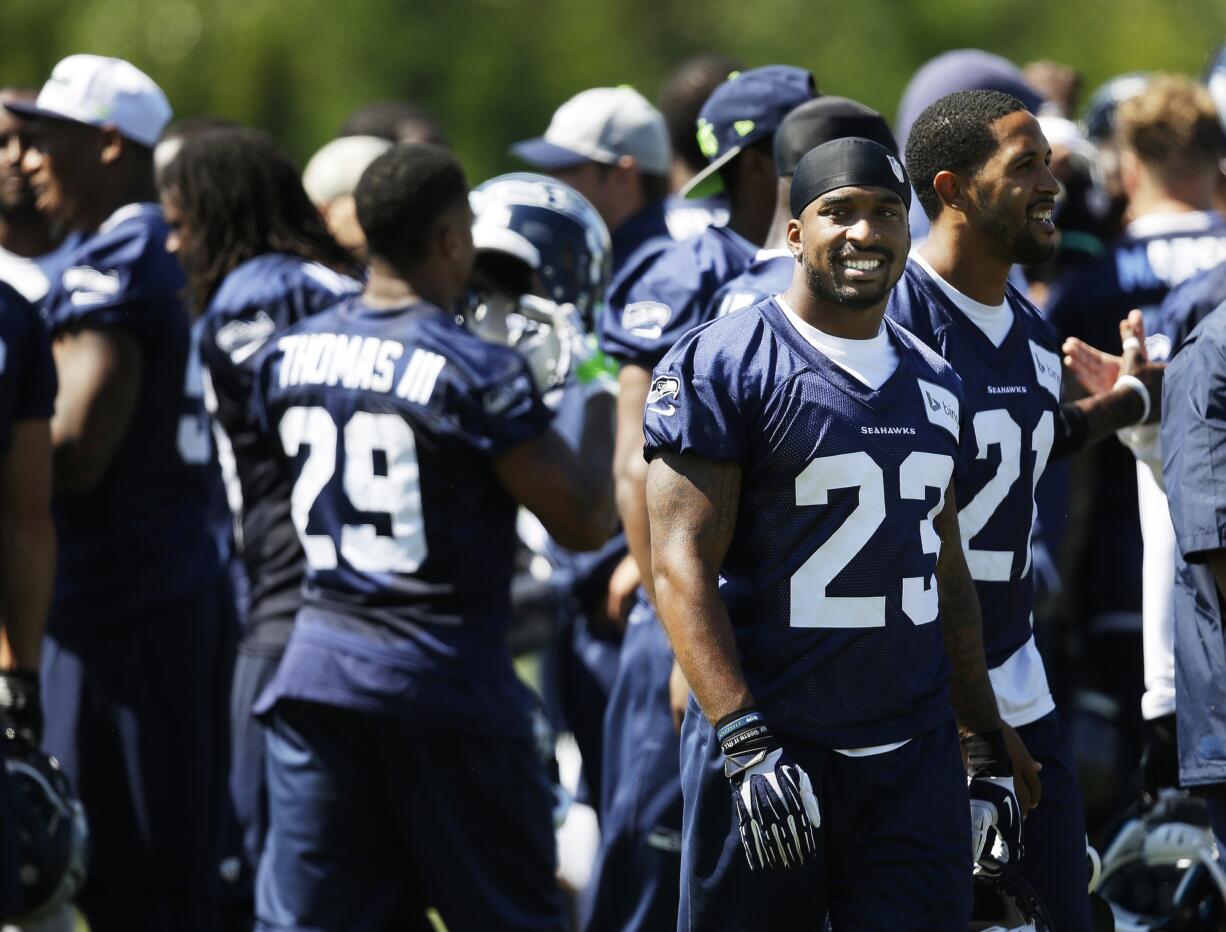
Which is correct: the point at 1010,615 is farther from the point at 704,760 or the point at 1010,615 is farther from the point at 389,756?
the point at 389,756

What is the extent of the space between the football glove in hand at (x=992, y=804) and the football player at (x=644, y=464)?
0.97m

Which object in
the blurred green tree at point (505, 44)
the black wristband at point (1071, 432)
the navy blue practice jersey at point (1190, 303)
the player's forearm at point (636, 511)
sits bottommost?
the player's forearm at point (636, 511)

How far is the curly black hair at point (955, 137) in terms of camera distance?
4.01 metres

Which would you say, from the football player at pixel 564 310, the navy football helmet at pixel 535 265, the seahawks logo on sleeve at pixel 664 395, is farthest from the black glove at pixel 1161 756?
the seahawks logo on sleeve at pixel 664 395

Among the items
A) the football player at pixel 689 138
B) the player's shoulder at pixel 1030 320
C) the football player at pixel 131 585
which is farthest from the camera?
the football player at pixel 689 138

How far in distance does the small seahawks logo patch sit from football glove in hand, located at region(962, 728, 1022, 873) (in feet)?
3.50

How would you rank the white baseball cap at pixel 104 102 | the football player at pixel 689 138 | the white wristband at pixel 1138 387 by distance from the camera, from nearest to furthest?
the white wristband at pixel 1138 387, the white baseball cap at pixel 104 102, the football player at pixel 689 138

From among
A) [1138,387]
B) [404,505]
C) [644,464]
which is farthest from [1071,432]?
[404,505]

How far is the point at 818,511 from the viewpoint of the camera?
352cm

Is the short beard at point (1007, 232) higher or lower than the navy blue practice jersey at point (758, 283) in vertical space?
higher

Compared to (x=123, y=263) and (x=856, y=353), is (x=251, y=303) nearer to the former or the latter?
(x=123, y=263)

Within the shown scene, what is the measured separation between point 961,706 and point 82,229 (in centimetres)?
309

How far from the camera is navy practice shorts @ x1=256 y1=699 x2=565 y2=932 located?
172 inches

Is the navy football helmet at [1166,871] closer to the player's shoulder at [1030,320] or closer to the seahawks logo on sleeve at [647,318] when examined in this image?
the player's shoulder at [1030,320]
